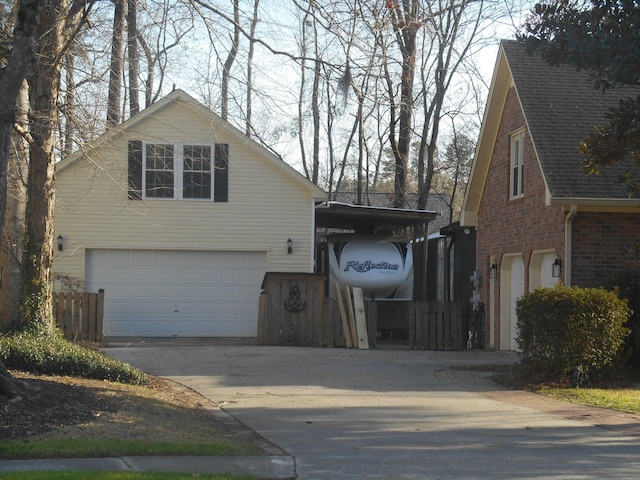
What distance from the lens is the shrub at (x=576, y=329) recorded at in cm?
Answer: 1324

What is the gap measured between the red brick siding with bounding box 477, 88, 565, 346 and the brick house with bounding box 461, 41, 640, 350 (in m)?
0.02

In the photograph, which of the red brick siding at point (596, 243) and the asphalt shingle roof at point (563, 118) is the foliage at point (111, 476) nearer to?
the asphalt shingle roof at point (563, 118)

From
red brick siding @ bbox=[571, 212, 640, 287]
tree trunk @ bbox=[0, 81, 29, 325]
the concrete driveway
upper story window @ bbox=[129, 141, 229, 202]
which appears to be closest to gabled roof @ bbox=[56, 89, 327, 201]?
upper story window @ bbox=[129, 141, 229, 202]

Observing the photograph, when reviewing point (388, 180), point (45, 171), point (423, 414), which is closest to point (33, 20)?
point (45, 171)

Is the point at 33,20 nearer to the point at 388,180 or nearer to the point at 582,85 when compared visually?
the point at 582,85

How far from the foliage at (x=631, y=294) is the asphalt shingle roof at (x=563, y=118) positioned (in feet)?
5.09

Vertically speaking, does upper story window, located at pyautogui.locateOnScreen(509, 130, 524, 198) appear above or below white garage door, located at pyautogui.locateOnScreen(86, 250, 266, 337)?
above

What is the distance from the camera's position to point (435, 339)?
19484 millimetres

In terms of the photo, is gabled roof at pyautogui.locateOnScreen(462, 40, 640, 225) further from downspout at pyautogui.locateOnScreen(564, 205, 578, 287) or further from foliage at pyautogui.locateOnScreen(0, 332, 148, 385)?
foliage at pyautogui.locateOnScreen(0, 332, 148, 385)

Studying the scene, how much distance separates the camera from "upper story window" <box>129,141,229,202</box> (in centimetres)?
2209

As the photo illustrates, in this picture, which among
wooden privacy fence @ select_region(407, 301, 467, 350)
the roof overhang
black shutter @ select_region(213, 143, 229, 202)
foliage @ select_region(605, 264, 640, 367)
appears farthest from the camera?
black shutter @ select_region(213, 143, 229, 202)

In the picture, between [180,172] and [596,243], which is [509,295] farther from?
[180,172]

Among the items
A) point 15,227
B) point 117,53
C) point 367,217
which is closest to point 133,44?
point 117,53

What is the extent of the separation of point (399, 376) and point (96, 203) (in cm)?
1115
